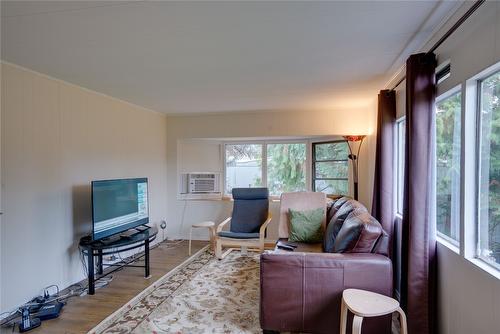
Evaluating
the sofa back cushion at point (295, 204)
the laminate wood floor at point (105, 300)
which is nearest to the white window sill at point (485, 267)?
the sofa back cushion at point (295, 204)

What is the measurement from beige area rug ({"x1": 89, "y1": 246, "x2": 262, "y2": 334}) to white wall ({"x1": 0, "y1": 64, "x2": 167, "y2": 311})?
97cm

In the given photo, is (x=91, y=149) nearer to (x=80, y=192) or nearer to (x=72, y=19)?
(x=80, y=192)

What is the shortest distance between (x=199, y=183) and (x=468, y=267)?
4.36 m

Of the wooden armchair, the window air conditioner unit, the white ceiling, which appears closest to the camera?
Answer: the white ceiling

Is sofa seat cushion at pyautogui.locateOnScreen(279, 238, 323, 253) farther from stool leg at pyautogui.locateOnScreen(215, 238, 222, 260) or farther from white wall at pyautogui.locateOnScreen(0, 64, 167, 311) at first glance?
white wall at pyautogui.locateOnScreen(0, 64, 167, 311)

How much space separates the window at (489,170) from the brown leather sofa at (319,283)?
0.67 meters

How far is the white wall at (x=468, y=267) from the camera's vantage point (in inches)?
56.6

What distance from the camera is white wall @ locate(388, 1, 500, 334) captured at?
1438mm

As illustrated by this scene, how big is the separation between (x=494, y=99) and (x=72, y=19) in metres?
2.60

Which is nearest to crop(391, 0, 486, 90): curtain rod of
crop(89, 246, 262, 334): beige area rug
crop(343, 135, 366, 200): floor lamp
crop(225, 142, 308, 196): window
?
crop(343, 135, 366, 200): floor lamp

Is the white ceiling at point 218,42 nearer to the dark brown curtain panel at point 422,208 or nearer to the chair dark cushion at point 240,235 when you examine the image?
the dark brown curtain panel at point 422,208

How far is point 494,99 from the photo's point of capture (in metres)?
1.58

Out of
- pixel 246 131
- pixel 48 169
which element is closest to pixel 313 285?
pixel 48 169

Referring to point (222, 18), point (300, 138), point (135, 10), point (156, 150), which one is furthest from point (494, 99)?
point (156, 150)
